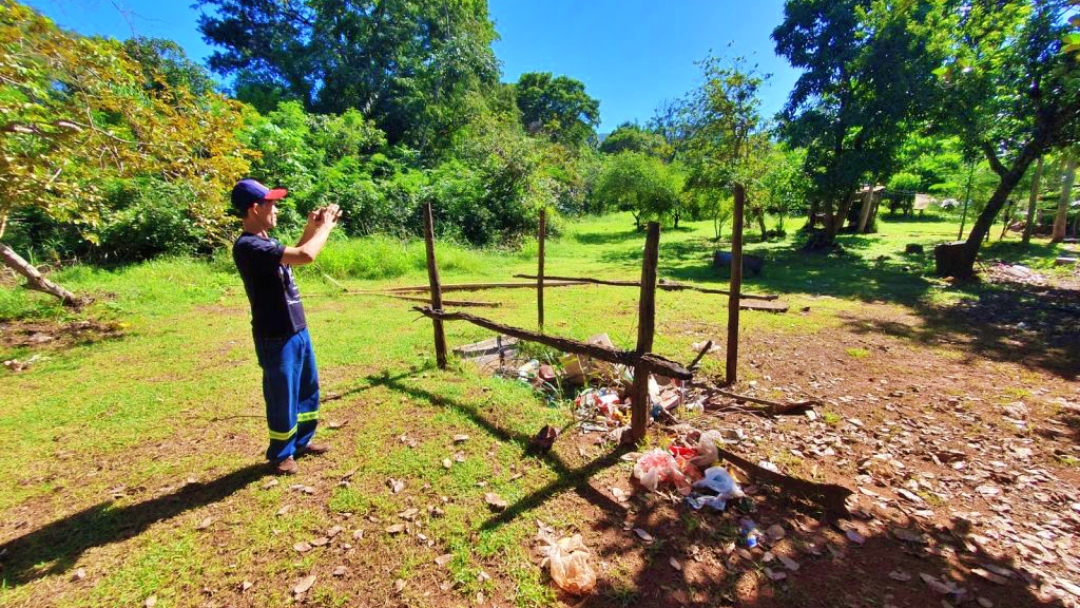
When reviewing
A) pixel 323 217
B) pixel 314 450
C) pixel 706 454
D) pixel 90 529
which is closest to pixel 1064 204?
pixel 706 454

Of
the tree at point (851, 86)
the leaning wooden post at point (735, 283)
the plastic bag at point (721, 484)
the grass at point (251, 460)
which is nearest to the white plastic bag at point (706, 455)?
the plastic bag at point (721, 484)

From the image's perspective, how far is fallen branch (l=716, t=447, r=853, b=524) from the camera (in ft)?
10.3

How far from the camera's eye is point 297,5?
2362 cm

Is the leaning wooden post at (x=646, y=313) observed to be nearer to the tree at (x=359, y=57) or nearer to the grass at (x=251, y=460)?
the grass at (x=251, y=460)

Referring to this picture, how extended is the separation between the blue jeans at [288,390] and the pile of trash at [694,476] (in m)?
2.80

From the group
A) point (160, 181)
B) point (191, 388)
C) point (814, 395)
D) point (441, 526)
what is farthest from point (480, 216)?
point (441, 526)

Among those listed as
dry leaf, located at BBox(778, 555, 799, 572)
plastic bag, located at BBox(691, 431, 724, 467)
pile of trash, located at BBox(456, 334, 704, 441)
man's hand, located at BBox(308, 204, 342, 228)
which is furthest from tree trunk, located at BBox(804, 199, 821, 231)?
man's hand, located at BBox(308, 204, 342, 228)

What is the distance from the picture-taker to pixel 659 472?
11.5 feet

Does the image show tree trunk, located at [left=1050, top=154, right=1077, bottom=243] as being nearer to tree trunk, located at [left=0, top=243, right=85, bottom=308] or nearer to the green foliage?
the green foliage

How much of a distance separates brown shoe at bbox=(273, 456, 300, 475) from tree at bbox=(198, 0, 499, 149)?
75.7 ft

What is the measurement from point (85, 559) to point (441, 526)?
2234 millimetres

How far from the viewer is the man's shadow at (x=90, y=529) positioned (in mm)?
2684

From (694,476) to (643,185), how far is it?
23452 mm

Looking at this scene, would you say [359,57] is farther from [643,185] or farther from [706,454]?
[706,454]
